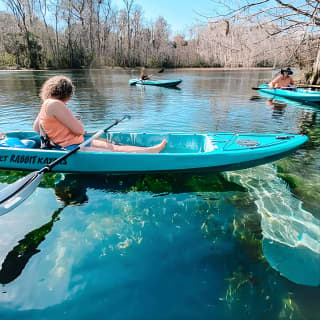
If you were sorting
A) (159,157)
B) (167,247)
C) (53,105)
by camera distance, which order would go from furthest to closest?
(159,157)
(53,105)
(167,247)

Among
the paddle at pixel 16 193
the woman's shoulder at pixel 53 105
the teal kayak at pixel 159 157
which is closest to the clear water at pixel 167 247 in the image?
the teal kayak at pixel 159 157

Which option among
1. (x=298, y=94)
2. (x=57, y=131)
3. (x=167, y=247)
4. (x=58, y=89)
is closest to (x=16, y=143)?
(x=57, y=131)

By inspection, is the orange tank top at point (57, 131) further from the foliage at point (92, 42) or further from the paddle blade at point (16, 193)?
the foliage at point (92, 42)

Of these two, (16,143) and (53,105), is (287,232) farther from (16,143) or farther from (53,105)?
(16,143)

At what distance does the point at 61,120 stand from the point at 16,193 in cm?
124

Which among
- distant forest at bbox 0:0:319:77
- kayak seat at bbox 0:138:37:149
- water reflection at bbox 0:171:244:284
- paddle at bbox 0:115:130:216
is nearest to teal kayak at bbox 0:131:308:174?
kayak seat at bbox 0:138:37:149

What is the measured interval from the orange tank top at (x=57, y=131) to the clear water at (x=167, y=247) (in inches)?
26.1

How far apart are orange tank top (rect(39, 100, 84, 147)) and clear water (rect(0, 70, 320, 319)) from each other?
2.18 ft

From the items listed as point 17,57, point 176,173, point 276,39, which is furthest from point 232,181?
point 17,57

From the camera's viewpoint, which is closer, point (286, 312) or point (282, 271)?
point (286, 312)

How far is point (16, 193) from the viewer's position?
2842mm

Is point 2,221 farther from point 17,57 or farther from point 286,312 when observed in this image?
point 17,57

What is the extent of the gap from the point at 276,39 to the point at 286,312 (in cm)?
642

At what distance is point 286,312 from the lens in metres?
2.03
